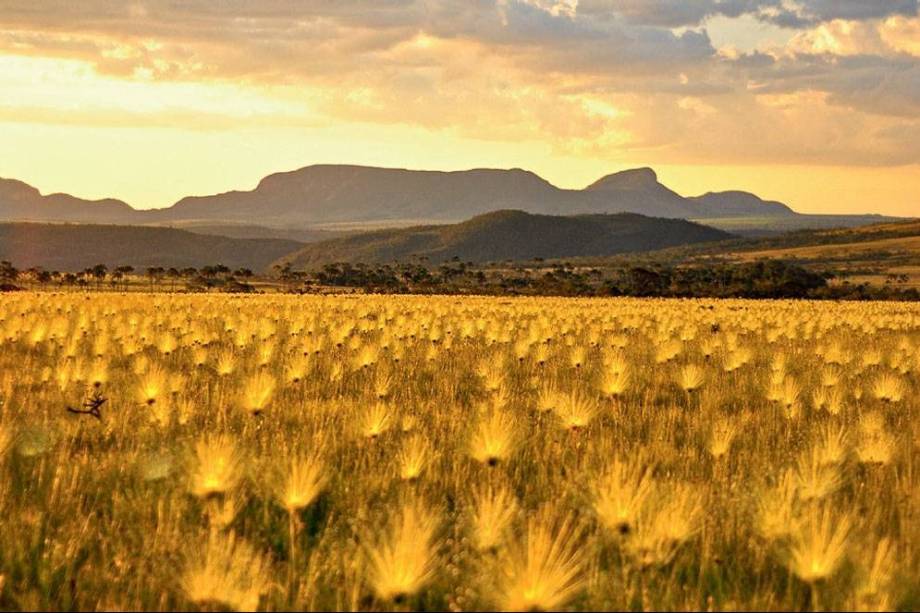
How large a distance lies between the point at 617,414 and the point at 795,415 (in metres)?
1.94

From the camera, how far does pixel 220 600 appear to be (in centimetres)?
411

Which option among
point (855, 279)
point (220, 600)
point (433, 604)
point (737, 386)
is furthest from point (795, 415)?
point (855, 279)

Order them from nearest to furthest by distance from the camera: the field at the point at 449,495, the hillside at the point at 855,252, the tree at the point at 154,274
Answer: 1. the field at the point at 449,495
2. the tree at the point at 154,274
3. the hillside at the point at 855,252

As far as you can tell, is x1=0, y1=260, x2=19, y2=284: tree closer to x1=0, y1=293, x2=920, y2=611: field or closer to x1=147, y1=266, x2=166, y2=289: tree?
x1=147, y1=266, x2=166, y2=289: tree

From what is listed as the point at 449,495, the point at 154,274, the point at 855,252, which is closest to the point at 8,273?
the point at 154,274

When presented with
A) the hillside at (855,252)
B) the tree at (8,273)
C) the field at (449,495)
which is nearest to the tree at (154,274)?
the tree at (8,273)

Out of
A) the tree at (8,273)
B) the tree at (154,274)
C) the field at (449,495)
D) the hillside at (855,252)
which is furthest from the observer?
the hillside at (855,252)

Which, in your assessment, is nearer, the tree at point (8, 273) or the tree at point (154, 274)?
the tree at point (8, 273)

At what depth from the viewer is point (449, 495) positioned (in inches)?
259

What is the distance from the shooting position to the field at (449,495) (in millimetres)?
4605

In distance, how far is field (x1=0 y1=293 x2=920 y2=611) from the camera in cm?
461

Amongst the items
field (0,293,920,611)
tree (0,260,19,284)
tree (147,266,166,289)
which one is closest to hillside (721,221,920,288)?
tree (147,266,166,289)

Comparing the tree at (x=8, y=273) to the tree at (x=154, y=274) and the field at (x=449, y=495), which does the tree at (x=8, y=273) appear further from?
the field at (x=449, y=495)

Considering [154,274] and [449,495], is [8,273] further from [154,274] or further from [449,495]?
[449,495]
